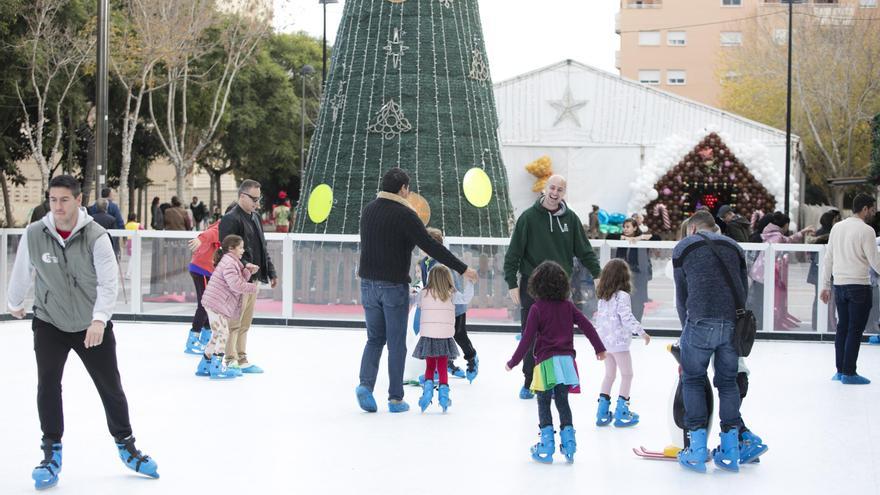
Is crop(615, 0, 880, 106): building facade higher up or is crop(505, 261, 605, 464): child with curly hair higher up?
crop(615, 0, 880, 106): building facade

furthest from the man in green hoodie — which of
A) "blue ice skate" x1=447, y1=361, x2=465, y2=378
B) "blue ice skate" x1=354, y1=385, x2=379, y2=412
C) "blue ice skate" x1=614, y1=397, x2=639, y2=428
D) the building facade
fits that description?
the building facade

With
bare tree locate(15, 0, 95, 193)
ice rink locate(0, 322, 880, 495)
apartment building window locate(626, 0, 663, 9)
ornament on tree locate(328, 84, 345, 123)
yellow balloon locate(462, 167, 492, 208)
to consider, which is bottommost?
ice rink locate(0, 322, 880, 495)

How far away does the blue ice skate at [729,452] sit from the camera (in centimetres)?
714

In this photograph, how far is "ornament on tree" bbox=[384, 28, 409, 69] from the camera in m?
16.5

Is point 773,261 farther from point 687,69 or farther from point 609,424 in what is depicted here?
point 687,69

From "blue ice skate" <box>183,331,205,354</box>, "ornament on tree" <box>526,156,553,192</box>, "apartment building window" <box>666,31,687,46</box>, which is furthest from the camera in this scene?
"apartment building window" <box>666,31,687,46</box>

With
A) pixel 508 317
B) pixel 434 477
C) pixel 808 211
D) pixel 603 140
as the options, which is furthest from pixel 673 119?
pixel 434 477

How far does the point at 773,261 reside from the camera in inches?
574

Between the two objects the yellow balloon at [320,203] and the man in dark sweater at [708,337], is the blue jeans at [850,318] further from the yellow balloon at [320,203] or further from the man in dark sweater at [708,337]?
the yellow balloon at [320,203]

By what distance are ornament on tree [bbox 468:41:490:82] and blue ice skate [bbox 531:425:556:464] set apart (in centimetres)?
1021

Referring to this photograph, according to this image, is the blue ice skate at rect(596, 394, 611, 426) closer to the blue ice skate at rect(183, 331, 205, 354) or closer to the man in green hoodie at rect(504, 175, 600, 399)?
the man in green hoodie at rect(504, 175, 600, 399)

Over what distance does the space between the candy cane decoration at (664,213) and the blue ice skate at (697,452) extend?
80.4 ft

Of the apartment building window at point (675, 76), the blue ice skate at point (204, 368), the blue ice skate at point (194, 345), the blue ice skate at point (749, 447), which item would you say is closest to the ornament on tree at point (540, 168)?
the blue ice skate at point (194, 345)

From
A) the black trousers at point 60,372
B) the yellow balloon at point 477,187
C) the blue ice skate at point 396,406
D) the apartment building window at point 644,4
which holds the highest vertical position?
the apartment building window at point 644,4
